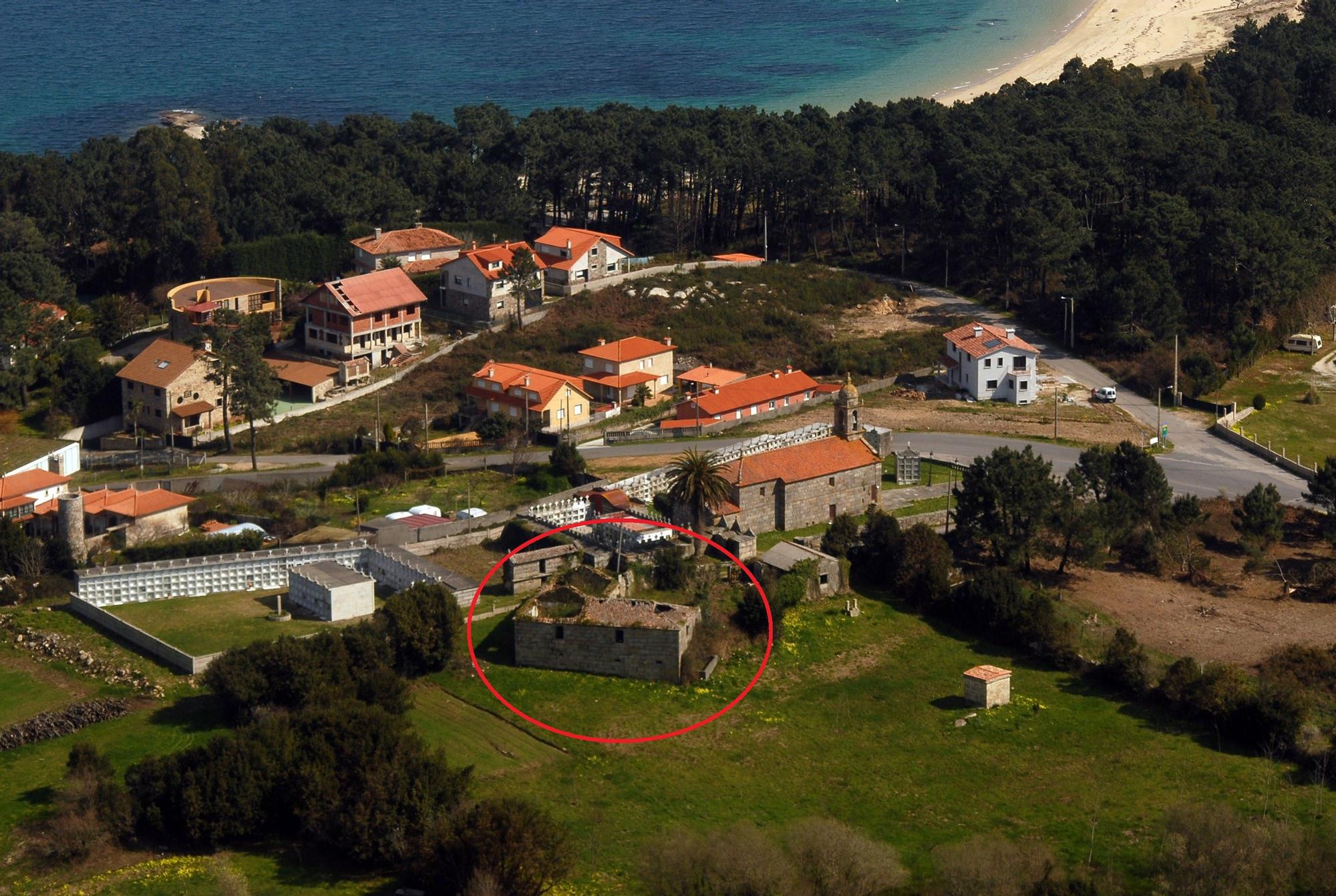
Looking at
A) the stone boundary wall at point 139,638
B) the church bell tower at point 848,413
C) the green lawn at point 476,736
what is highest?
the church bell tower at point 848,413

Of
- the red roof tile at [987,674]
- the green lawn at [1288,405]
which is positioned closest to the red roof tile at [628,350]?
the green lawn at [1288,405]

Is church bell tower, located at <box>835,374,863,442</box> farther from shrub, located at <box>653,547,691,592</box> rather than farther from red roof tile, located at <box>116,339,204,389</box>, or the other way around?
red roof tile, located at <box>116,339,204,389</box>

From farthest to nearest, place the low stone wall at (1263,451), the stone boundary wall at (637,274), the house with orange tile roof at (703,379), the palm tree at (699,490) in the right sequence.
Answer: the stone boundary wall at (637,274)
the house with orange tile roof at (703,379)
the low stone wall at (1263,451)
the palm tree at (699,490)

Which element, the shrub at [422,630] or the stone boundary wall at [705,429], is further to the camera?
the stone boundary wall at [705,429]

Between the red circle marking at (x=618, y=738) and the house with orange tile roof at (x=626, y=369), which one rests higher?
the house with orange tile roof at (x=626, y=369)

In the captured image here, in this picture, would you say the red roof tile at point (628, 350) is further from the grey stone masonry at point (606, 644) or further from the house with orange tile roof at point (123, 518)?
the grey stone masonry at point (606, 644)

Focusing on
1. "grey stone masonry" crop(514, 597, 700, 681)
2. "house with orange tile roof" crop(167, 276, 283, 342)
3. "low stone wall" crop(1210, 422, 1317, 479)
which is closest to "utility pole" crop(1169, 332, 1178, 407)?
"low stone wall" crop(1210, 422, 1317, 479)

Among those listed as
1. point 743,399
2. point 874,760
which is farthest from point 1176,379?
point 874,760

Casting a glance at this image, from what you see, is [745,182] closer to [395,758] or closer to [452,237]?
[452,237]
